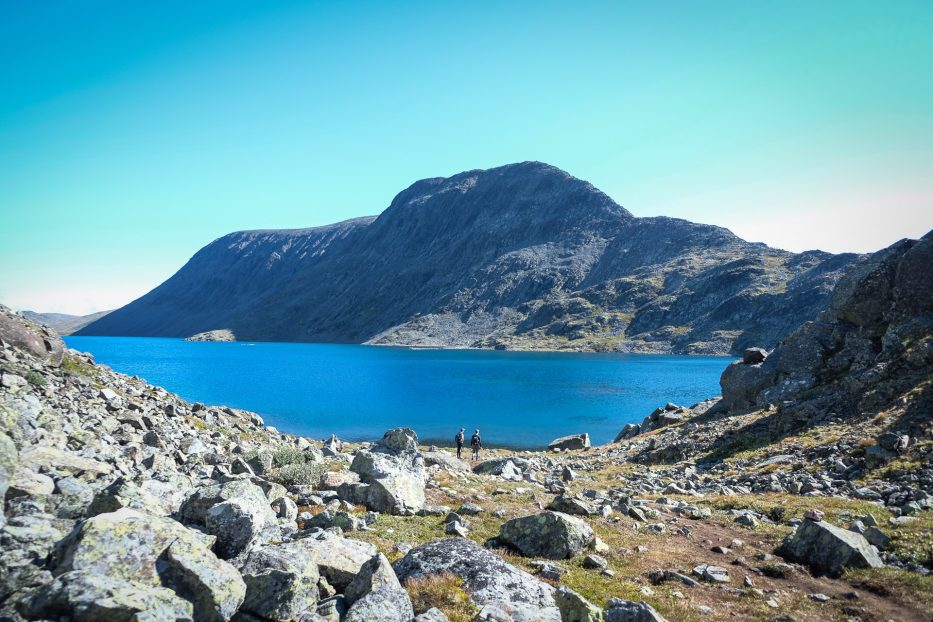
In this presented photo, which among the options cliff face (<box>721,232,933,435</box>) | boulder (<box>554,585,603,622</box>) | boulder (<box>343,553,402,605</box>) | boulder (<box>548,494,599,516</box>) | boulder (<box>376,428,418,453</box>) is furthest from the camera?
boulder (<box>376,428,418,453</box>)

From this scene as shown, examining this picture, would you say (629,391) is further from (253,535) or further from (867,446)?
(253,535)

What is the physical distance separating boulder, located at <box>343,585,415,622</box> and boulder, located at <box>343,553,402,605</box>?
9 cm

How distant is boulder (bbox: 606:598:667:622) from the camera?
351 inches

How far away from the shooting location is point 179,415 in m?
32.2

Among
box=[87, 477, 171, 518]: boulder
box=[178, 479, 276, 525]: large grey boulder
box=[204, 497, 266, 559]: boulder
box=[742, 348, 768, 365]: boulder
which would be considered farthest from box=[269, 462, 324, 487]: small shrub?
box=[742, 348, 768, 365]: boulder

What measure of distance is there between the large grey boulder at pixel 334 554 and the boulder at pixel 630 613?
4.82 metres

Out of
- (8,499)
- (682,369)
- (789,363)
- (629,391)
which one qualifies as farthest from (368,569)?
(682,369)

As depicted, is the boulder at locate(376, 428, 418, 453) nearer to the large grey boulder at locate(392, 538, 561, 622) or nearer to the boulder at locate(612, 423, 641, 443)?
the large grey boulder at locate(392, 538, 561, 622)

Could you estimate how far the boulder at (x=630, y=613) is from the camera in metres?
8.91

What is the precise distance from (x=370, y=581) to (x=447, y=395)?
90566 mm

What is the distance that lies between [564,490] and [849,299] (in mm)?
31145

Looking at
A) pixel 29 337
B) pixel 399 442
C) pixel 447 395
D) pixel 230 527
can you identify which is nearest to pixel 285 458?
pixel 399 442

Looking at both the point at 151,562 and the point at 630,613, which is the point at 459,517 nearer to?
the point at 630,613

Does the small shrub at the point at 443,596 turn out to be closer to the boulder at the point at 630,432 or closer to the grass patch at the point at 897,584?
the grass patch at the point at 897,584
